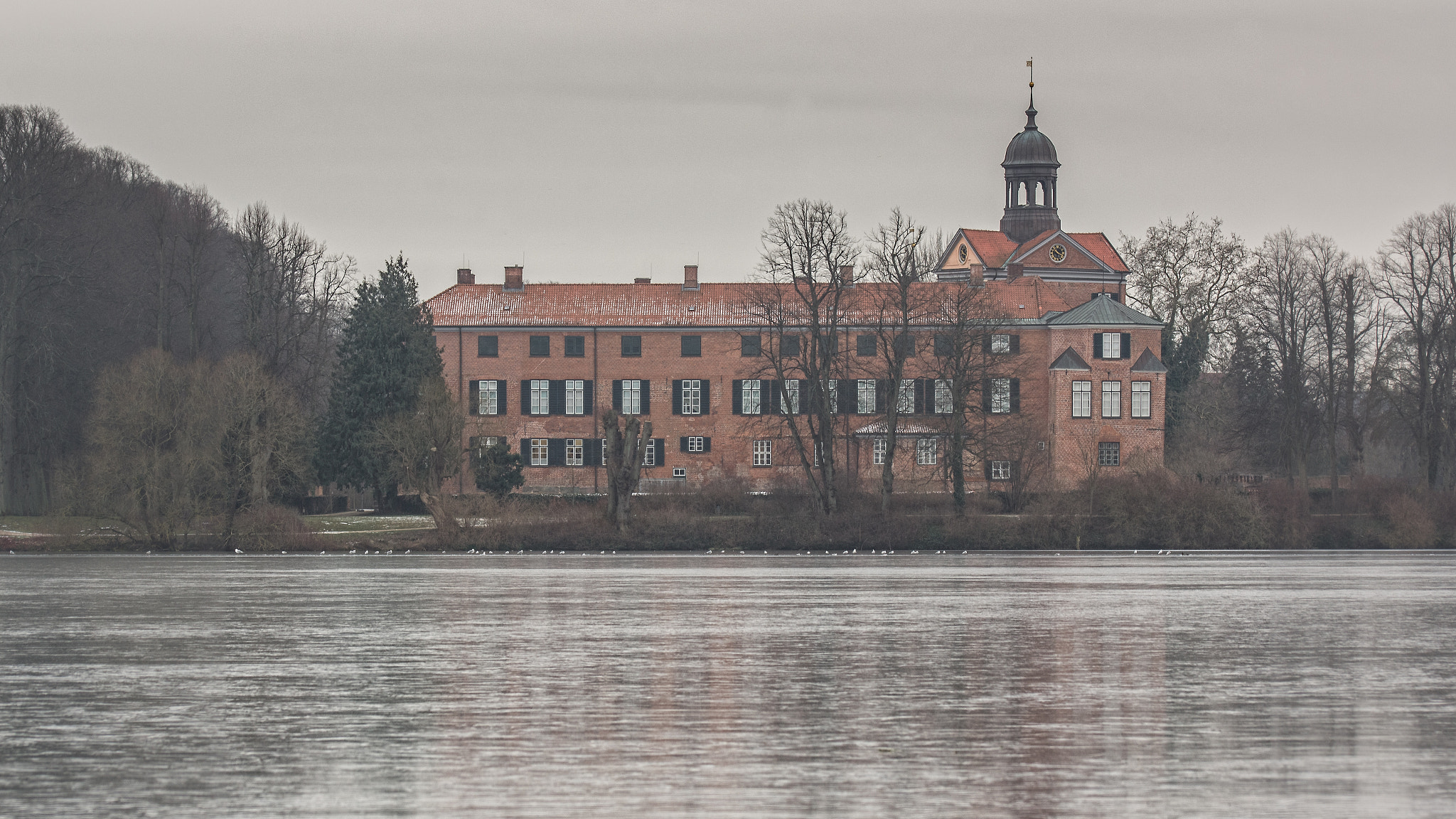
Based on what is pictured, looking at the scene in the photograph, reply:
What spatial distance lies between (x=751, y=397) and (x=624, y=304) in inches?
237

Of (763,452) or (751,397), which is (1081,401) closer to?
(763,452)

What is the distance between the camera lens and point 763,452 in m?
61.3

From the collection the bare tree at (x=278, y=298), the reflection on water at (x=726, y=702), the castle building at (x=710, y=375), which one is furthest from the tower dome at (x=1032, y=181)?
the reflection on water at (x=726, y=702)

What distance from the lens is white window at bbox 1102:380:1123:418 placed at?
197ft

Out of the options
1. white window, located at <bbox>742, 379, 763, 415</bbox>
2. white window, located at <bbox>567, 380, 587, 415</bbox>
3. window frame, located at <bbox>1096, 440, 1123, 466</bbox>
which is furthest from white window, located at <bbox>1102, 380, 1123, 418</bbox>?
white window, located at <bbox>567, 380, 587, 415</bbox>

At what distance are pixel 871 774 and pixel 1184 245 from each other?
2434 inches

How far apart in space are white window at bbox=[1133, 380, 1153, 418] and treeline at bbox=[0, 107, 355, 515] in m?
28.7

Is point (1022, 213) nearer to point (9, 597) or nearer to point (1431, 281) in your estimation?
point (1431, 281)

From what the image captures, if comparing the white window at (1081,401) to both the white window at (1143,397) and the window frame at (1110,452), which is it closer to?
the window frame at (1110,452)

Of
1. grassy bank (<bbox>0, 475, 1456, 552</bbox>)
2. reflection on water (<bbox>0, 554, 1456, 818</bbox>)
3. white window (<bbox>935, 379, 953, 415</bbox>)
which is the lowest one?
reflection on water (<bbox>0, 554, 1456, 818</bbox>)

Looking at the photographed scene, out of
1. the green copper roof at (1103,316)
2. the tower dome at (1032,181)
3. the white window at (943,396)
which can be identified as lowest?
the white window at (943,396)

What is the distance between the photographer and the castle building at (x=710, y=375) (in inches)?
2334

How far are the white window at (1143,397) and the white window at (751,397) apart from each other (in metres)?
13.4

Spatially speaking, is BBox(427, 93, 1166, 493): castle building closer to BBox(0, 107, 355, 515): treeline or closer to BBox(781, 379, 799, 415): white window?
BBox(781, 379, 799, 415): white window
